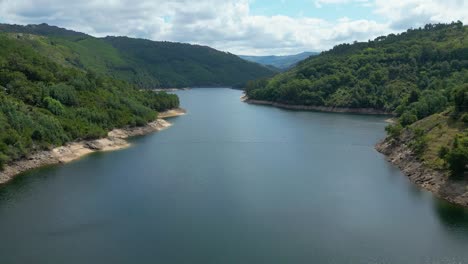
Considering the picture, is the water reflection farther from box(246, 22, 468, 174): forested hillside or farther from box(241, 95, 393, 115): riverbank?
box(241, 95, 393, 115): riverbank

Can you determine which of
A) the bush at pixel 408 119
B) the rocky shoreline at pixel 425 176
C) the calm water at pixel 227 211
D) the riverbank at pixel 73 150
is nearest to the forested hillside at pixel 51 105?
the riverbank at pixel 73 150

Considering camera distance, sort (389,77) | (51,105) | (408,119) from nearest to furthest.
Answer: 1. (51,105)
2. (408,119)
3. (389,77)

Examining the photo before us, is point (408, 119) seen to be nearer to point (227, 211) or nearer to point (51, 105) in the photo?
point (227, 211)

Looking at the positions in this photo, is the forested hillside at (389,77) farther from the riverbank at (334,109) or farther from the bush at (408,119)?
the riverbank at (334,109)

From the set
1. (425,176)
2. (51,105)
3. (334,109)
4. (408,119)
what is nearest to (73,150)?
(51,105)

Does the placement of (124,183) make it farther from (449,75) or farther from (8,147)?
(449,75)

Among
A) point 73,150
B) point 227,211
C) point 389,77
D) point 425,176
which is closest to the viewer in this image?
point 227,211
